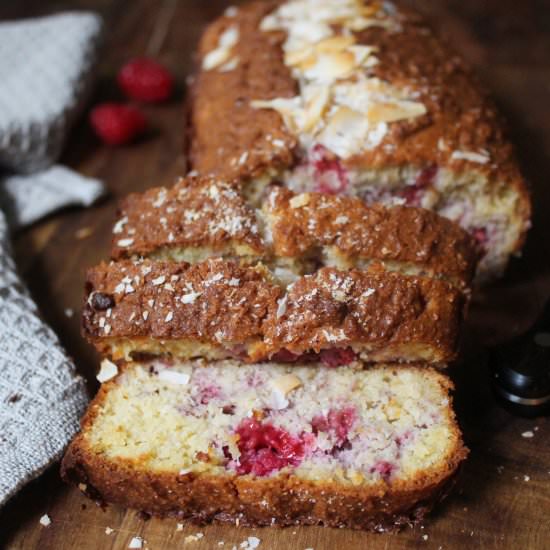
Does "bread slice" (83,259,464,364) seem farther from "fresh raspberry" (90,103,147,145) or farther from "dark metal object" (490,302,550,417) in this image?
"fresh raspberry" (90,103,147,145)

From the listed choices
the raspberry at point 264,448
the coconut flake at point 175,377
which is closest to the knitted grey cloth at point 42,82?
the coconut flake at point 175,377

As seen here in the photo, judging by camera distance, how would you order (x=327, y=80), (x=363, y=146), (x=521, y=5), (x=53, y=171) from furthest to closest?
(x=521, y=5)
(x=53, y=171)
(x=327, y=80)
(x=363, y=146)

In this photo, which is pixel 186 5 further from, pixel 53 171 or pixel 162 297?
pixel 162 297

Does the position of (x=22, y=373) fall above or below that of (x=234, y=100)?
below

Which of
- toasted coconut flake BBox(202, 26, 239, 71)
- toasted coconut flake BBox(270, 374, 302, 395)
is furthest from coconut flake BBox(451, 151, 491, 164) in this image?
toasted coconut flake BBox(202, 26, 239, 71)

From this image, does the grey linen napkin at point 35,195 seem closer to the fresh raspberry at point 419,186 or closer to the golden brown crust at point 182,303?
the golden brown crust at point 182,303

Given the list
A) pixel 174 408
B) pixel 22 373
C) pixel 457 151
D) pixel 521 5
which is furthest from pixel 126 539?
pixel 521 5
